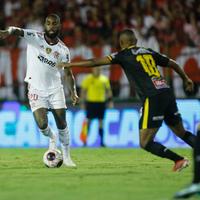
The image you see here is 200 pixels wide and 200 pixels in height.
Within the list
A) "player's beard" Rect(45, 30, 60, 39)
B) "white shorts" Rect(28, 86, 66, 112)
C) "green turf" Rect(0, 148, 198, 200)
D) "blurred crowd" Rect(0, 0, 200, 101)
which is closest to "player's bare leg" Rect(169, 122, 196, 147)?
"green turf" Rect(0, 148, 198, 200)

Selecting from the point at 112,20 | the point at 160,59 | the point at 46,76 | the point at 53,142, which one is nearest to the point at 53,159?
the point at 53,142

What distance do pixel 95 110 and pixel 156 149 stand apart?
8.56m

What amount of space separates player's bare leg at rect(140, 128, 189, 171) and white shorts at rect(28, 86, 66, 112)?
1.92 metres

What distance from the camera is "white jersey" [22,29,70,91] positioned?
1189 centimetres

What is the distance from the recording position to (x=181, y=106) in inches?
744

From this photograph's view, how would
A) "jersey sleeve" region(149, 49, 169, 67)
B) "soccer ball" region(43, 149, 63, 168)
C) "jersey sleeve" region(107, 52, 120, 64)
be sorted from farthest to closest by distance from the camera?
1. "soccer ball" region(43, 149, 63, 168)
2. "jersey sleeve" region(149, 49, 169, 67)
3. "jersey sleeve" region(107, 52, 120, 64)

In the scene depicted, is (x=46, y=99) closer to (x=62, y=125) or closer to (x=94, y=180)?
(x=62, y=125)

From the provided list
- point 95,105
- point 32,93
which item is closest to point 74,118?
point 95,105

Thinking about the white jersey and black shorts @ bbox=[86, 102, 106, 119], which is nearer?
the white jersey

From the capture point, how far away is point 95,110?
18.9m

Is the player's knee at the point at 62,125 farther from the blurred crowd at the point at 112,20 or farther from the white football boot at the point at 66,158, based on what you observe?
the blurred crowd at the point at 112,20

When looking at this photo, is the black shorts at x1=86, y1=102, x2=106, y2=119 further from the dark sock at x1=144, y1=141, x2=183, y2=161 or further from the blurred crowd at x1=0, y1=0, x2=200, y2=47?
the dark sock at x1=144, y1=141, x2=183, y2=161

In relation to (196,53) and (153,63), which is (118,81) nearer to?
(196,53)

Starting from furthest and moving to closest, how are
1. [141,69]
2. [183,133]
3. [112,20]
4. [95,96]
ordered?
[112,20], [95,96], [183,133], [141,69]
